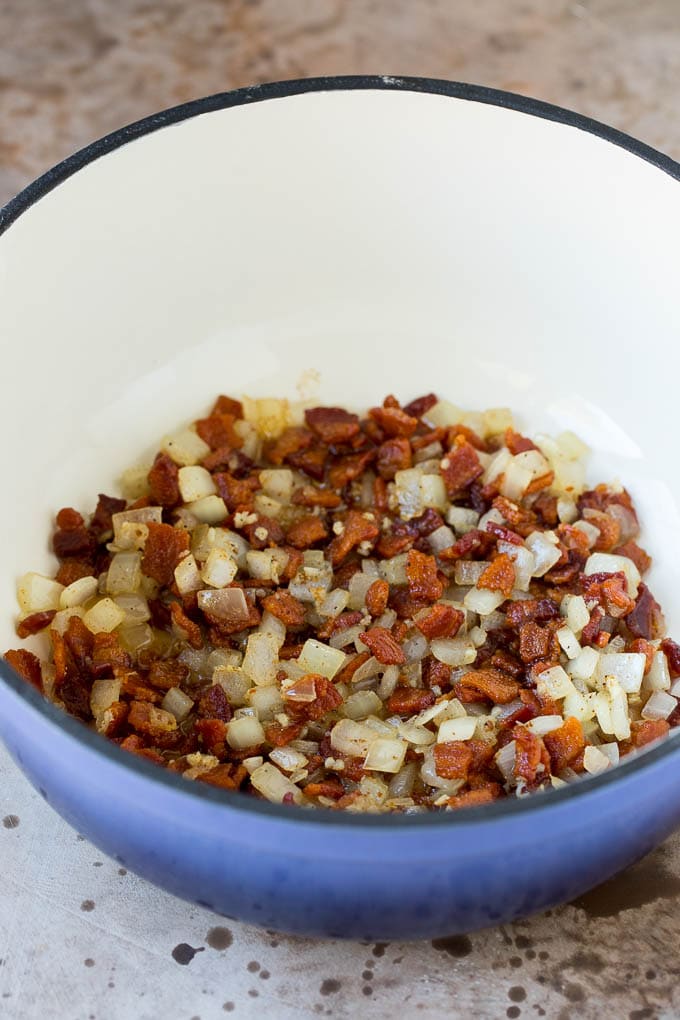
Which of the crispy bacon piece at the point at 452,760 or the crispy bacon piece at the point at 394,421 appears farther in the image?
the crispy bacon piece at the point at 394,421

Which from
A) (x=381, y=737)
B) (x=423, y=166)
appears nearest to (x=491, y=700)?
(x=381, y=737)

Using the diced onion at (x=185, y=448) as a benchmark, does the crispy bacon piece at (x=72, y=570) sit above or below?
below

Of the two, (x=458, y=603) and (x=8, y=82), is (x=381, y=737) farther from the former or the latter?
(x=8, y=82)

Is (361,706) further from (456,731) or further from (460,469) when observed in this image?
(460,469)

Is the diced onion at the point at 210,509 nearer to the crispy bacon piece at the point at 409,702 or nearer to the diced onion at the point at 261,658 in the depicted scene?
the diced onion at the point at 261,658

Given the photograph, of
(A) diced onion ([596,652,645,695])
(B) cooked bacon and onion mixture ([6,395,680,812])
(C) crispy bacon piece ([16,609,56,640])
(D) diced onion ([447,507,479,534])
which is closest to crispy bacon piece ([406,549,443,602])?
(B) cooked bacon and onion mixture ([6,395,680,812])

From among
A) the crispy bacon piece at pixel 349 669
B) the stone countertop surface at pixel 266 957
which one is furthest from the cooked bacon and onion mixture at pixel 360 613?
the stone countertop surface at pixel 266 957
